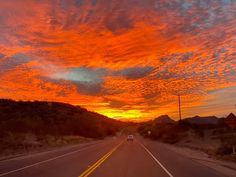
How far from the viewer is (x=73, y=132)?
119250 millimetres

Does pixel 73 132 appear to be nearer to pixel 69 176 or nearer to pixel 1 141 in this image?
pixel 1 141

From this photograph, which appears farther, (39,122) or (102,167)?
(39,122)

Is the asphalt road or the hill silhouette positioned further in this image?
the hill silhouette

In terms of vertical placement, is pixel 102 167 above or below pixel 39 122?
below

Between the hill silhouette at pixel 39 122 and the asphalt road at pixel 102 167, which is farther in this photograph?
the hill silhouette at pixel 39 122

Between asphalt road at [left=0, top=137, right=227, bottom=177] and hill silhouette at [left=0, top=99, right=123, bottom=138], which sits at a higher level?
hill silhouette at [left=0, top=99, right=123, bottom=138]

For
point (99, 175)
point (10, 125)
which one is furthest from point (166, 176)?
point (10, 125)

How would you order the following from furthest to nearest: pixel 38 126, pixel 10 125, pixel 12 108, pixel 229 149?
pixel 12 108 → pixel 38 126 → pixel 10 125 → pixel 229 149

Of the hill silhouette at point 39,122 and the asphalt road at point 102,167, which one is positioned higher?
the hill silhouette at point 39,122

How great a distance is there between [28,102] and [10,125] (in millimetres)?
92274

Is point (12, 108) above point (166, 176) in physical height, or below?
above

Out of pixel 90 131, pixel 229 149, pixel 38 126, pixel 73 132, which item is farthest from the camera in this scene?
pixel 90 131

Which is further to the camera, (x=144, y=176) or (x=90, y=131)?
(x=90, y=131)

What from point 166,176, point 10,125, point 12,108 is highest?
point 12,108
